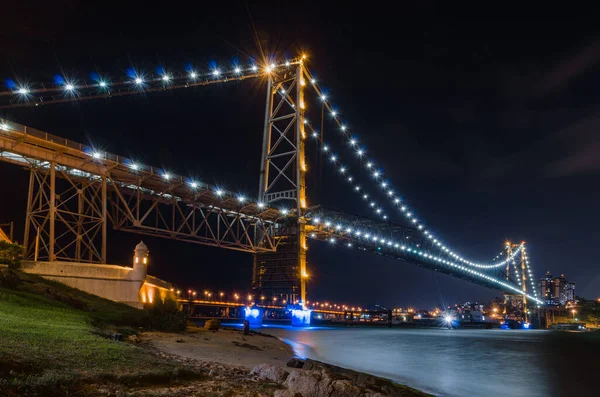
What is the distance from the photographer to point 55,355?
794cm

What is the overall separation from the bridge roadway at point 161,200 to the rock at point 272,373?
22.0 metres

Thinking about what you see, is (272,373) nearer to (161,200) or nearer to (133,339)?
(133,339)

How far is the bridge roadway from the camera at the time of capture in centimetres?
2872

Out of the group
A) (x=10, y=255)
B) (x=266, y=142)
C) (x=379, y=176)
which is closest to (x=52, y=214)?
(x=10, y=255)

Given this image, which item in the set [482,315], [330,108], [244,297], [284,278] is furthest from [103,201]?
[482,315]

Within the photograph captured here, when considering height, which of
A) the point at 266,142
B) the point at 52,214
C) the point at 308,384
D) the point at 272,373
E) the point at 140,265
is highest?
the point at 266,142

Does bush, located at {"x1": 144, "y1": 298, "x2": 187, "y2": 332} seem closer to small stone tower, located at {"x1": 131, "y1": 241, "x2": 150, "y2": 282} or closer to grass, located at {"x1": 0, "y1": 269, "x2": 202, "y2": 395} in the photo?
small stone tower, located at {"x1": 131, "y1": 241, "x2": 150, "y2": 282}

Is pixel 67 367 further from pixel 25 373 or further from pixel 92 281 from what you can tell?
pixel 92 281

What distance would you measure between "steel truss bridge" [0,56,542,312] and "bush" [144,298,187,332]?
27.3 ft

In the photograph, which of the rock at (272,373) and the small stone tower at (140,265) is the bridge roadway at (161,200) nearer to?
the small stone tower at (140,265)

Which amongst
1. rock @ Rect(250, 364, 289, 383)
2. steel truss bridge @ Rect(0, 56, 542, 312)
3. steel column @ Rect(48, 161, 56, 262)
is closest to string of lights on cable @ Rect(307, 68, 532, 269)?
steel truss bridge @ Rect(0, 56, 542, 312)

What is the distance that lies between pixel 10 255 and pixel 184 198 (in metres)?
23.8

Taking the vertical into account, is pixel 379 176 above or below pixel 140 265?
above

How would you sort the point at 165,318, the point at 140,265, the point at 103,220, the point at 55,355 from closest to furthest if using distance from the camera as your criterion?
the point at 55,355, the point at 165,318, the point at 140,265, the point at 103,220
